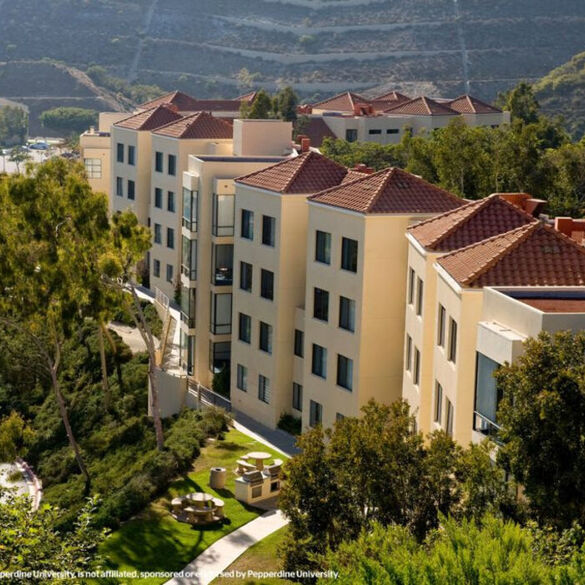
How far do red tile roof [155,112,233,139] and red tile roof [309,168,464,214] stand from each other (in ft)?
73.4

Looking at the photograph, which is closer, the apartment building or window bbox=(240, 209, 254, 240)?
the apartment building

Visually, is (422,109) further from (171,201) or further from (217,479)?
(217,479)

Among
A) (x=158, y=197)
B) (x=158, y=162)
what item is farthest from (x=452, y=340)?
(x=158, y=197)

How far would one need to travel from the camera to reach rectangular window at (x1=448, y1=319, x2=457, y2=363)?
1254 inches

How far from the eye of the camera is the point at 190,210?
54812 millimetres

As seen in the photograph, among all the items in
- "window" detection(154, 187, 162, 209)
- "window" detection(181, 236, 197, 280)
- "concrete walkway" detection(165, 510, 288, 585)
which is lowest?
"concrete walkway" detection(165, 510, 288, 585)

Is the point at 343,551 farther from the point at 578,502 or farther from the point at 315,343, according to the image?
the point at 315,343

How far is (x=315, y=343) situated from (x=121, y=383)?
1372cm

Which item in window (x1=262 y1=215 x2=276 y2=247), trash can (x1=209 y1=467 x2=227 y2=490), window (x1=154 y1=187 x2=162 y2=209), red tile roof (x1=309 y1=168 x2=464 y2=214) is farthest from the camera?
window (x1=154 y1=187 x2=162 y2=209)

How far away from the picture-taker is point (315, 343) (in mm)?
45500

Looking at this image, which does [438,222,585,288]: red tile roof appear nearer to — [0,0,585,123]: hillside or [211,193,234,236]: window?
[211,193,234,236]: window

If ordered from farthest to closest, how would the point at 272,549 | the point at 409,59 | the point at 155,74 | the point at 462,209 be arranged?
the point at 155,74 → the point at 409,59 → the point at 462,209 → the point at 272,549

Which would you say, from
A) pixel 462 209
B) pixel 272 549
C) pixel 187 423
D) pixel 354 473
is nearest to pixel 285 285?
pixel 187 423

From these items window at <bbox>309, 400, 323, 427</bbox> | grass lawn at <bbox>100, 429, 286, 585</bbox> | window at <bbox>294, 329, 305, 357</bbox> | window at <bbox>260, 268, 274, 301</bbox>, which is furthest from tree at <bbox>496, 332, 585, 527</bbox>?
window at <bbox>260, 268, 274, 301</bbox>
